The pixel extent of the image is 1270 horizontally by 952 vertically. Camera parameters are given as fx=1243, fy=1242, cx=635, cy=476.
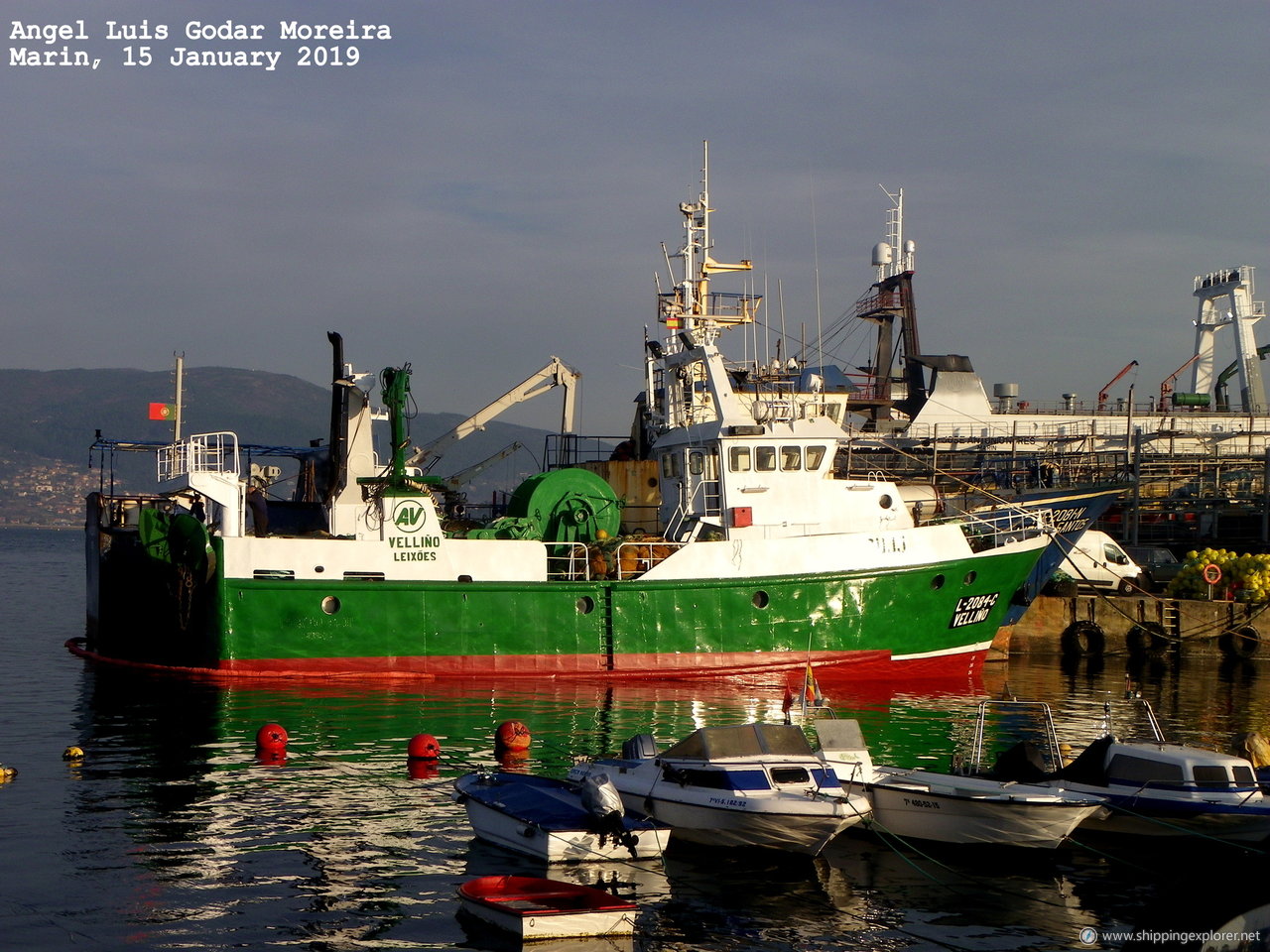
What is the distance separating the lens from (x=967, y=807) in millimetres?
16484

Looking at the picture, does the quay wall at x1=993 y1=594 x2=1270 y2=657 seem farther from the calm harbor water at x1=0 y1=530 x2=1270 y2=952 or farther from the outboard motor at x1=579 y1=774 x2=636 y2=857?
the outboard motor at x1=579 y1=774 x2=636 y2=857

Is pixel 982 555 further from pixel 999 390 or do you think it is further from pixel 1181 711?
pixel 999 390

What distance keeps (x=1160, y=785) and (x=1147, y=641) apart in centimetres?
2114

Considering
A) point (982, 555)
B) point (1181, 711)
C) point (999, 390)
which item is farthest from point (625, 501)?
point (999, 390)

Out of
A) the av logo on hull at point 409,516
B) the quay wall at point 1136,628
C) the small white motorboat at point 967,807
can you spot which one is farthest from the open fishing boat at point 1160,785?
the quay wall at point 1136,628

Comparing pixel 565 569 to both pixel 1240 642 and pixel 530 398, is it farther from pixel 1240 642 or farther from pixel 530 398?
pixel 1240 642

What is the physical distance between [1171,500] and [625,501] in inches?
925

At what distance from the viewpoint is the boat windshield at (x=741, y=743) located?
55.6ft

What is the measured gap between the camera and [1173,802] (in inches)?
654

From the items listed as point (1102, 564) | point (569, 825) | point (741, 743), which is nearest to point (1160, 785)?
point (741, 743)

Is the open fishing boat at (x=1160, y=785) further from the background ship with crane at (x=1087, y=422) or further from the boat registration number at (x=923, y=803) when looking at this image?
the background ship with crane at (x=1087, y=422)

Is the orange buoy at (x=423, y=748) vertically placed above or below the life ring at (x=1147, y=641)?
below

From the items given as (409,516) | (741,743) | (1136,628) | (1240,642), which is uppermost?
(409,516)

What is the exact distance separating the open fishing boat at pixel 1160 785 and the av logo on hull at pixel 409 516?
1465cm
